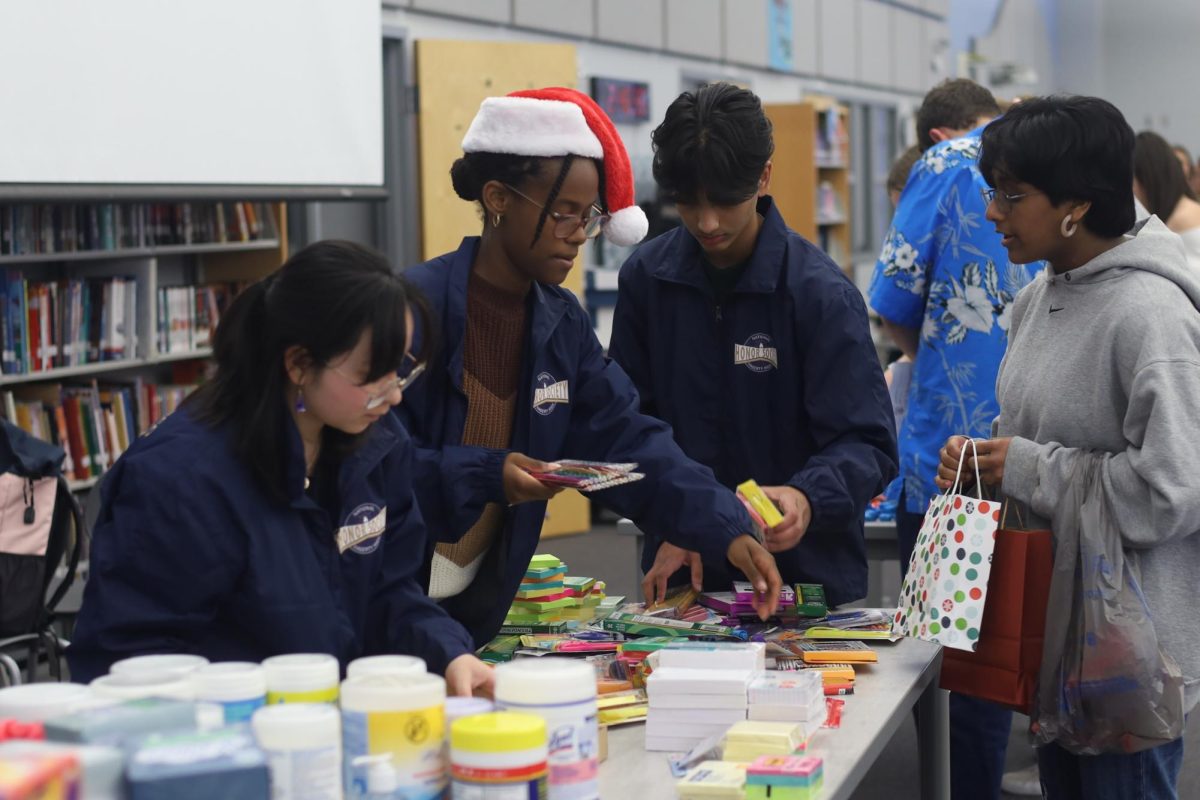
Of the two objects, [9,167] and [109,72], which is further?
[109,72]

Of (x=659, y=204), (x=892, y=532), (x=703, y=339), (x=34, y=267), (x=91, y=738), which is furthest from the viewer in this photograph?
(x=659, y=204)

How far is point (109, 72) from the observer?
16.4ft

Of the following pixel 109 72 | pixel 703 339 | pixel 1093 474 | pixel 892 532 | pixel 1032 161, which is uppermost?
pixel 109 72

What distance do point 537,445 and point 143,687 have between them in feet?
3.35

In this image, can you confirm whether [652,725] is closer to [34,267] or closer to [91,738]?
[91,738]

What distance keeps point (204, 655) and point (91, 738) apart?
491mm

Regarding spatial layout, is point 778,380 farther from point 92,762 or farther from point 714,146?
point 92,762

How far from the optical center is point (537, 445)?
7.44 ft

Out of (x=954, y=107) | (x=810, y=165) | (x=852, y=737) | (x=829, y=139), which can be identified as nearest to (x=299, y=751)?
(x=852, y=737)

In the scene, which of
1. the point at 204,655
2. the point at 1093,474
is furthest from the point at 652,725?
the point at 1093,474

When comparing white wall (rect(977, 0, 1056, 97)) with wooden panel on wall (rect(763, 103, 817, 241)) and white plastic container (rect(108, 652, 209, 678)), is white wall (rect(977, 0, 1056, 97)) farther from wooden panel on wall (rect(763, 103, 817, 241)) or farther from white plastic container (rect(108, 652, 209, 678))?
white plastic container (rect(108, 652, 209, 678))

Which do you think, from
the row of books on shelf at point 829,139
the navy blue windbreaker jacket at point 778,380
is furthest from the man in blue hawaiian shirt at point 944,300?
the row of books on shelf at point 829,139

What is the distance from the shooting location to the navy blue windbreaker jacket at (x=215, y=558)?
1605mm

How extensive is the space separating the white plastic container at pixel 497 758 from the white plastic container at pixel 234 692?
18 centimetres
